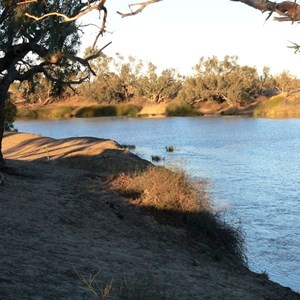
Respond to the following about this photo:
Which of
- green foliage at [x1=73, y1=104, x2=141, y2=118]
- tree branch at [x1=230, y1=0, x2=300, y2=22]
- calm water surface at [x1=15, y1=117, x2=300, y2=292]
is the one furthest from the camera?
green foliage at [x1=73, y1=104, x2=141, y2=118]

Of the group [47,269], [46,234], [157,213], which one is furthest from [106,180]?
[47,269]

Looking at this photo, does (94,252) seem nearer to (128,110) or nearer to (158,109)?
(158,109)

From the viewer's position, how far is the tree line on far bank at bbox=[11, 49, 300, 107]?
79875 millimetres

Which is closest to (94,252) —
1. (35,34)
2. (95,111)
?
(35,34)

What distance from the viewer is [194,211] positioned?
1244 centimetres

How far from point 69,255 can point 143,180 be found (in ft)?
19.8

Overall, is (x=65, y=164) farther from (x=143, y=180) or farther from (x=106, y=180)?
(x=143, y=180)

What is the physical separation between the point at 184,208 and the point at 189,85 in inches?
2826

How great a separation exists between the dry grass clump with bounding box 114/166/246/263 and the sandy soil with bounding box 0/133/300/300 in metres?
0.38

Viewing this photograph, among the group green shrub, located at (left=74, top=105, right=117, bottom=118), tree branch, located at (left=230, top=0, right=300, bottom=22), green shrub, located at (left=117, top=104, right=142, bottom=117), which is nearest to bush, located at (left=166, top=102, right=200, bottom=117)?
green shrub, located at (left=117, top=104, right=142, bottom=117)

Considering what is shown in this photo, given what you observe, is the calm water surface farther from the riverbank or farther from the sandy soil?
the riverbank

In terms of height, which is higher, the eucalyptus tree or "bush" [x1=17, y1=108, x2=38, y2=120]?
the eucalyptus tree

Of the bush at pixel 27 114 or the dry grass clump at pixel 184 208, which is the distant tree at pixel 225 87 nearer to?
the bush at pixel 27 114

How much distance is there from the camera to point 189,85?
8331cm
